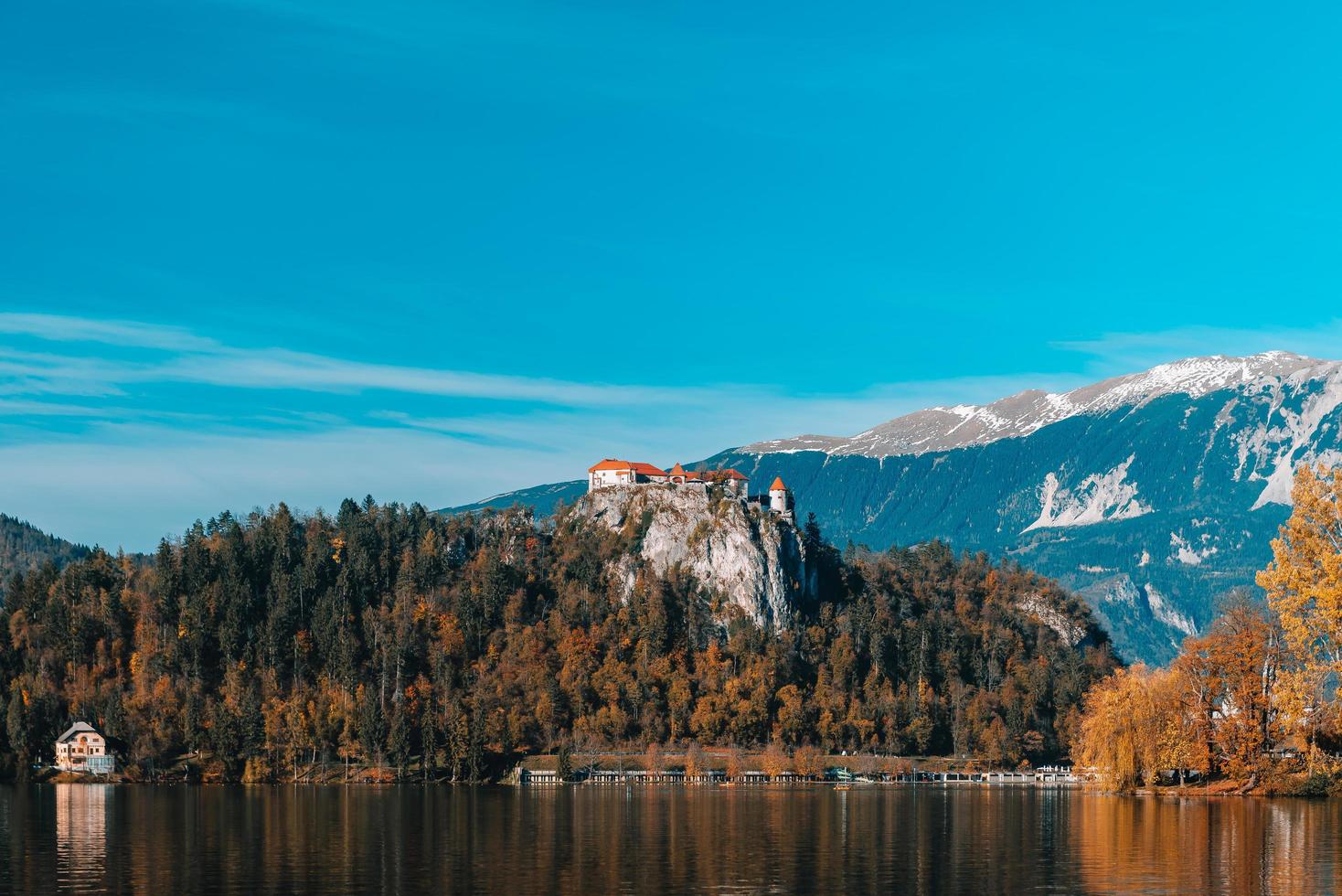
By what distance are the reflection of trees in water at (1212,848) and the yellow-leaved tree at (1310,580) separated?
12.4 metres

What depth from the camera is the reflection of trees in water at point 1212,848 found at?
298 ft

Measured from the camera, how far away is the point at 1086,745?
187 m

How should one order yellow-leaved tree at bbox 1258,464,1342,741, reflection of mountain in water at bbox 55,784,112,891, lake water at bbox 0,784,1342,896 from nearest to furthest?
lake water at bbox 0,784,1342,896
reflection of mountain in water at bbox 55,784,112,891
yellow-leaved tree at bbox 1258,464,1342,741

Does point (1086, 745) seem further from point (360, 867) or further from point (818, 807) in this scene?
point (360, 867)

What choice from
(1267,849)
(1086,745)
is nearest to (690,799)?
(1086,745)

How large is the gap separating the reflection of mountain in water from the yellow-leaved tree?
9928cm

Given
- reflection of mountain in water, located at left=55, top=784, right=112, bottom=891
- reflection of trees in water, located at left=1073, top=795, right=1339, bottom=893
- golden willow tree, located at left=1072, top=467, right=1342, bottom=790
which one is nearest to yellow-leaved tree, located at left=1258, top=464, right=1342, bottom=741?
golden willow tree, located at left=1072, top=467, right=1342, bottom=790

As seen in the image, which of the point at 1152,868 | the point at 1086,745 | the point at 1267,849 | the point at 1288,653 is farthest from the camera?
the point at 1086,745

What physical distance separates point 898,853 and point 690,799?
84.4 m

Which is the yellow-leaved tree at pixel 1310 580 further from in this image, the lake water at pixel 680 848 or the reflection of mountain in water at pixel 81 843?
the reflection of mountain in water at pixel 81 843

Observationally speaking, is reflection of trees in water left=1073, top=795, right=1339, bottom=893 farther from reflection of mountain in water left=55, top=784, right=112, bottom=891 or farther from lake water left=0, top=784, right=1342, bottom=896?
reflection of mountain in water left=55, top=784, right=112, bottom=891

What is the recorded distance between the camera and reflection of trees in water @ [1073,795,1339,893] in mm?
90812

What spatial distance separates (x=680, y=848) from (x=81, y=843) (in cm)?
4663

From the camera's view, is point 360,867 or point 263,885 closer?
point 263,885
